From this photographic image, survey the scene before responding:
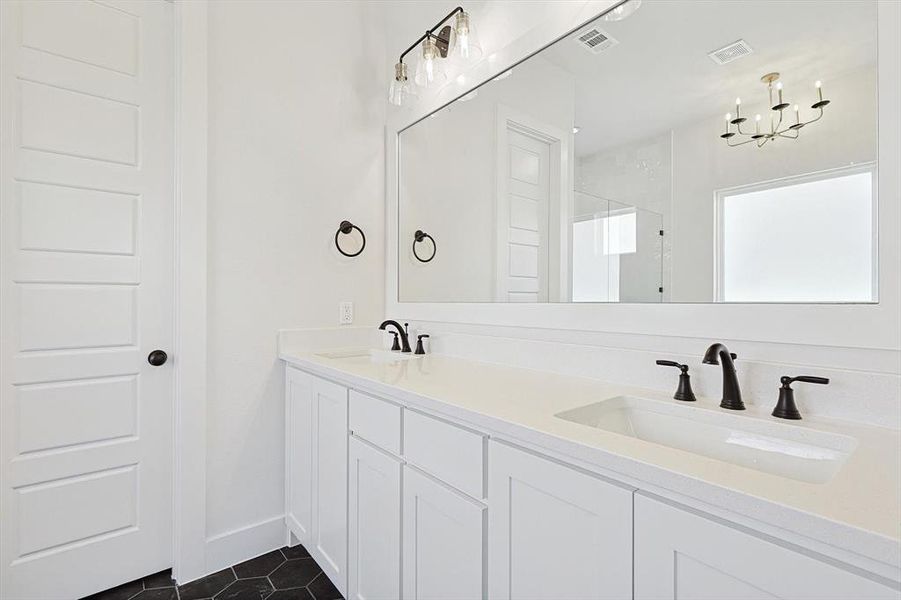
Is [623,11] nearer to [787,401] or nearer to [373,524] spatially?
[787,401]

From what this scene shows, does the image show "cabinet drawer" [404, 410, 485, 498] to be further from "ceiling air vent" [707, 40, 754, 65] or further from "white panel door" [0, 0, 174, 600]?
"white panel door" [0, 0, 174, 600]

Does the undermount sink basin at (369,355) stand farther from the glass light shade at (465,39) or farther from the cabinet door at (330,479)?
the glass light shade at (465,39)

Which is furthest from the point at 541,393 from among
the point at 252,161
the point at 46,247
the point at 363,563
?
the point at 46,247

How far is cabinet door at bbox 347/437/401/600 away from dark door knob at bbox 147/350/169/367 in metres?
0.92

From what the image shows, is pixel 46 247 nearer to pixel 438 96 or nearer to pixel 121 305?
pixel 121 305

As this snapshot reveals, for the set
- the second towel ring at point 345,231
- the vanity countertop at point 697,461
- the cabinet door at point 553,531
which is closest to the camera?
the vanity countertop at point 697,461

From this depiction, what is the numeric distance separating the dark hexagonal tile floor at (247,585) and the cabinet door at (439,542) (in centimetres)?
71

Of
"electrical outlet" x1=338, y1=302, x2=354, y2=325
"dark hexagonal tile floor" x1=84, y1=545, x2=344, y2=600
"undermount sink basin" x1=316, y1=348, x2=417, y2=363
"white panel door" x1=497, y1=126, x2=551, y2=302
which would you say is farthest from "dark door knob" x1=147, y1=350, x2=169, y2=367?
"white panel door" x1=497, y1=126, x2=551, y2=302

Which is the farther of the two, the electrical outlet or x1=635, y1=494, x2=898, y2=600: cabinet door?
the electrical outlet

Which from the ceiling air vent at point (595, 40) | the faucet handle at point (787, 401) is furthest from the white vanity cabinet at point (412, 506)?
the ceiling air vent at point (595, 40)

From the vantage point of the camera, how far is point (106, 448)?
1715 millimetres

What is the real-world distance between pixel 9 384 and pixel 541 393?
182 centimetres

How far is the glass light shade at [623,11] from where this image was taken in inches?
52.1

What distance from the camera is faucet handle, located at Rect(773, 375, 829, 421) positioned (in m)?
0.95
